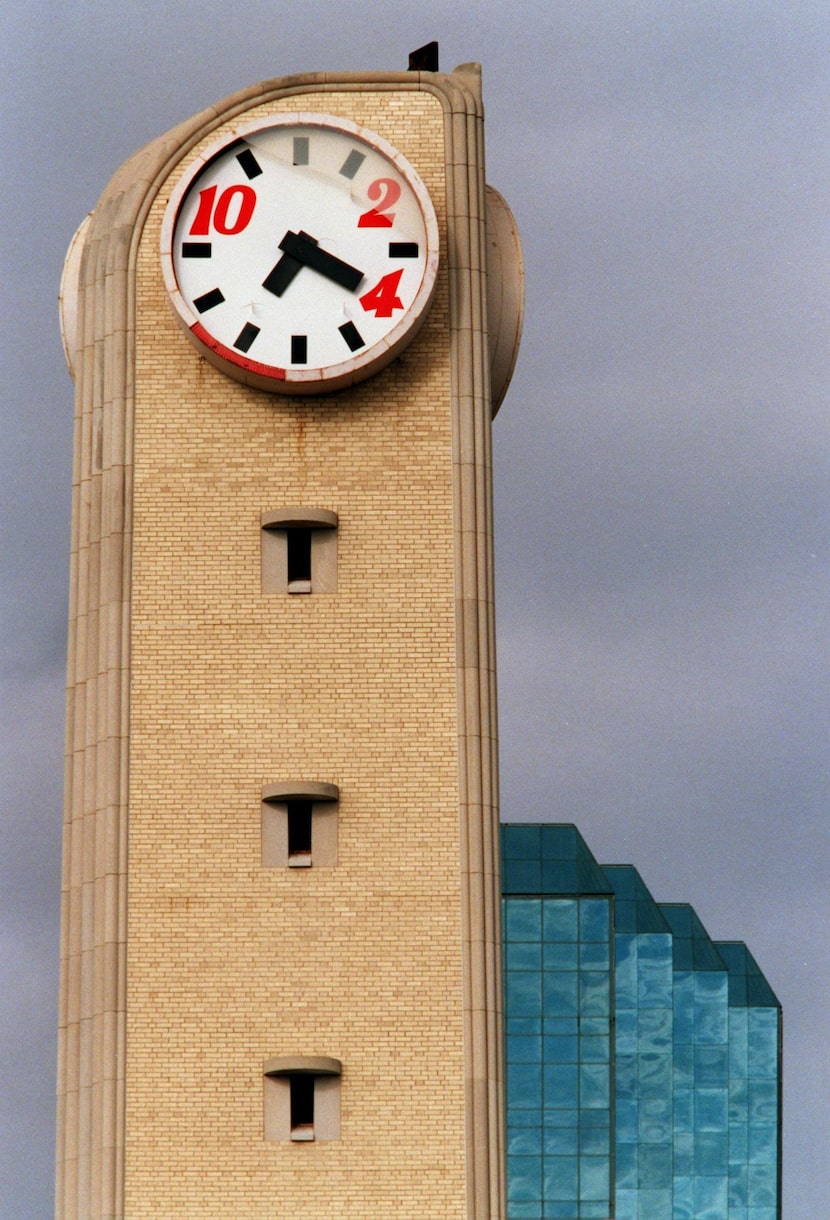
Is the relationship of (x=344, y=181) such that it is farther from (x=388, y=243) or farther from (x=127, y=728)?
(x=127, y=728)

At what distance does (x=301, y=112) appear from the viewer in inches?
2830

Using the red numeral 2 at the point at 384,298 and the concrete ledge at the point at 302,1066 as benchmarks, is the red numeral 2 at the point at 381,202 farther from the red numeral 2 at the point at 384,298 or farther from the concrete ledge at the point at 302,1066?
the concrete ledge at the point at 302,1066

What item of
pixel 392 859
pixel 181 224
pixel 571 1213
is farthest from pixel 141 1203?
pixel 571 1213

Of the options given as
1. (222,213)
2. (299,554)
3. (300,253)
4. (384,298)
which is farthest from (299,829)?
(222,213)

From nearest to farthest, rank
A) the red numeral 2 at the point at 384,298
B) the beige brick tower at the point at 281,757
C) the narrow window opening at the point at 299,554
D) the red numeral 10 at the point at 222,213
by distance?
the beige brick tower at the point at 281,757, the narrow window opening at the point at 299,554, the red numeral 2 at the point at 384,298, the red numeral 10 at the point at 222,213

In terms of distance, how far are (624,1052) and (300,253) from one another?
9664 centimetres

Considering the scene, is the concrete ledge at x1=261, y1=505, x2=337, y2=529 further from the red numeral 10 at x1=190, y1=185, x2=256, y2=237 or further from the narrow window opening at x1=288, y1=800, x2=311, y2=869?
the red numeral 10 at x1=190, y1=185, x2=256, y2=237

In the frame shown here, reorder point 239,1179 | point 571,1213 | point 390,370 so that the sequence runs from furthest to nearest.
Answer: point 571,1213 → point 390,370 → point 239,1179

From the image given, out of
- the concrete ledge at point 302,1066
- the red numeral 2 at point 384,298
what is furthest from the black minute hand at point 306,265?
the concrete ledge at point 302,1066

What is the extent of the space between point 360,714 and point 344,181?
1108 cm

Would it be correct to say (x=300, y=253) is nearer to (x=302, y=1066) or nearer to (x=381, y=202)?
(x=381, y=202)

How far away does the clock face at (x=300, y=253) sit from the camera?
229ft

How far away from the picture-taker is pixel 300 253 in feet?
232

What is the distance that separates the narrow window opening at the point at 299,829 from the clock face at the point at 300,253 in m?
8.44
